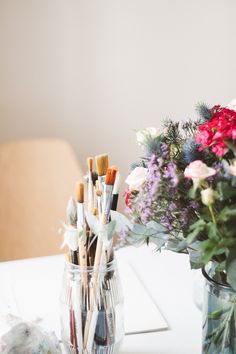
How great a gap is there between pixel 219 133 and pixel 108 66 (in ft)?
4.61

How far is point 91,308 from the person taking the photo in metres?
0.91

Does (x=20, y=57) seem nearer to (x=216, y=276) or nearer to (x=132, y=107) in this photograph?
(x=132, y=107)

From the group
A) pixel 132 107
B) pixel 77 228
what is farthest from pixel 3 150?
pixel 77 228

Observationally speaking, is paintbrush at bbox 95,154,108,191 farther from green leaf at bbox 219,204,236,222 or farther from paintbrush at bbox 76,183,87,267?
green leaf at bbox 219,204,236,222

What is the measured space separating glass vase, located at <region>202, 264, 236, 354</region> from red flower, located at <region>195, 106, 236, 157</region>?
20 cm

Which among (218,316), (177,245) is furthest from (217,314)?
(177,245)

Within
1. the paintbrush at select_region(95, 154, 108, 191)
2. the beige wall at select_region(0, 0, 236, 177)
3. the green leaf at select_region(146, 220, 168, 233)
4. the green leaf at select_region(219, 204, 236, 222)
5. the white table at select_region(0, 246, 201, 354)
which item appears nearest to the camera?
the green leaf at select_region(219, 204, 236, 222)

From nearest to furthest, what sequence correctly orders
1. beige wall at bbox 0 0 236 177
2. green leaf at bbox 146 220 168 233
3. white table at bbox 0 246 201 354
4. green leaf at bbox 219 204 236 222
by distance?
green leaf at bbox 219 204 236 222 < green leaf at bbox 146 220 168 233 < white table at bbox 0 246 201 354 < beige wall at bbox 0 0 236 177

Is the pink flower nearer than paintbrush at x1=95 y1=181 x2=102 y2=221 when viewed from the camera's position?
Yes

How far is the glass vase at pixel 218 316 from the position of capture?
2.73ft

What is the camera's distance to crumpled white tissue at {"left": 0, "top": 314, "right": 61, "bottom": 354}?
0.86 m

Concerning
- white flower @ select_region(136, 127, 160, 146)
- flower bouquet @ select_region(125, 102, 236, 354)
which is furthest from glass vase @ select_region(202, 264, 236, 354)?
white flower @ select_region(136, 127, 160, 146)

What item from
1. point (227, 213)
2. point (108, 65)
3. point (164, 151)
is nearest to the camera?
point (227, 213)

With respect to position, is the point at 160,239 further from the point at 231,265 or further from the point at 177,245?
the point at 231,265
